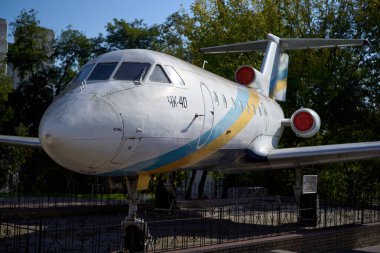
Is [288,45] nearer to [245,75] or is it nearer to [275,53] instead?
[275,53]

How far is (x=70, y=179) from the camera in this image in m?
35.5

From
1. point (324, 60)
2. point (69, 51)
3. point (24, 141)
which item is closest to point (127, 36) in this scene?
point (69, 51)

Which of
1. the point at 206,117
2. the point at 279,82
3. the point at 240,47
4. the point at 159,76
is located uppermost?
the point at 240,47

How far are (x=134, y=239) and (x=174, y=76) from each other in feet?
11.3

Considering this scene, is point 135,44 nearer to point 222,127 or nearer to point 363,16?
point 363,16

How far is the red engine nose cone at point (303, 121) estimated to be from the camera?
15.6m

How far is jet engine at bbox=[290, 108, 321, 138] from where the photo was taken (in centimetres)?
1544

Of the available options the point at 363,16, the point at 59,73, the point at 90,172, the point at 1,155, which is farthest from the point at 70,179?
the point at 90,172

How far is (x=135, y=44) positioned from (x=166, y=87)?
30962 millimetres

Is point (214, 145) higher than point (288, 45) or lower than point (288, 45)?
lower

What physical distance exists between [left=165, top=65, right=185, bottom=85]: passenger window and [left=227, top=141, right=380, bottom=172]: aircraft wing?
5.02 metres

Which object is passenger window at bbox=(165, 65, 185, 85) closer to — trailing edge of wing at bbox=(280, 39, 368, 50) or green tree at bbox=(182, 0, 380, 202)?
trailing edge of wing at bbox=(280, 39, 368, 50)

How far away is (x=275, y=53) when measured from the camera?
20438 mm

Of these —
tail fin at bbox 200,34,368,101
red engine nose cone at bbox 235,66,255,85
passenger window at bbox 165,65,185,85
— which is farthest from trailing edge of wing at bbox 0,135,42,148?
tail fin at bbox 200,34,368,101
